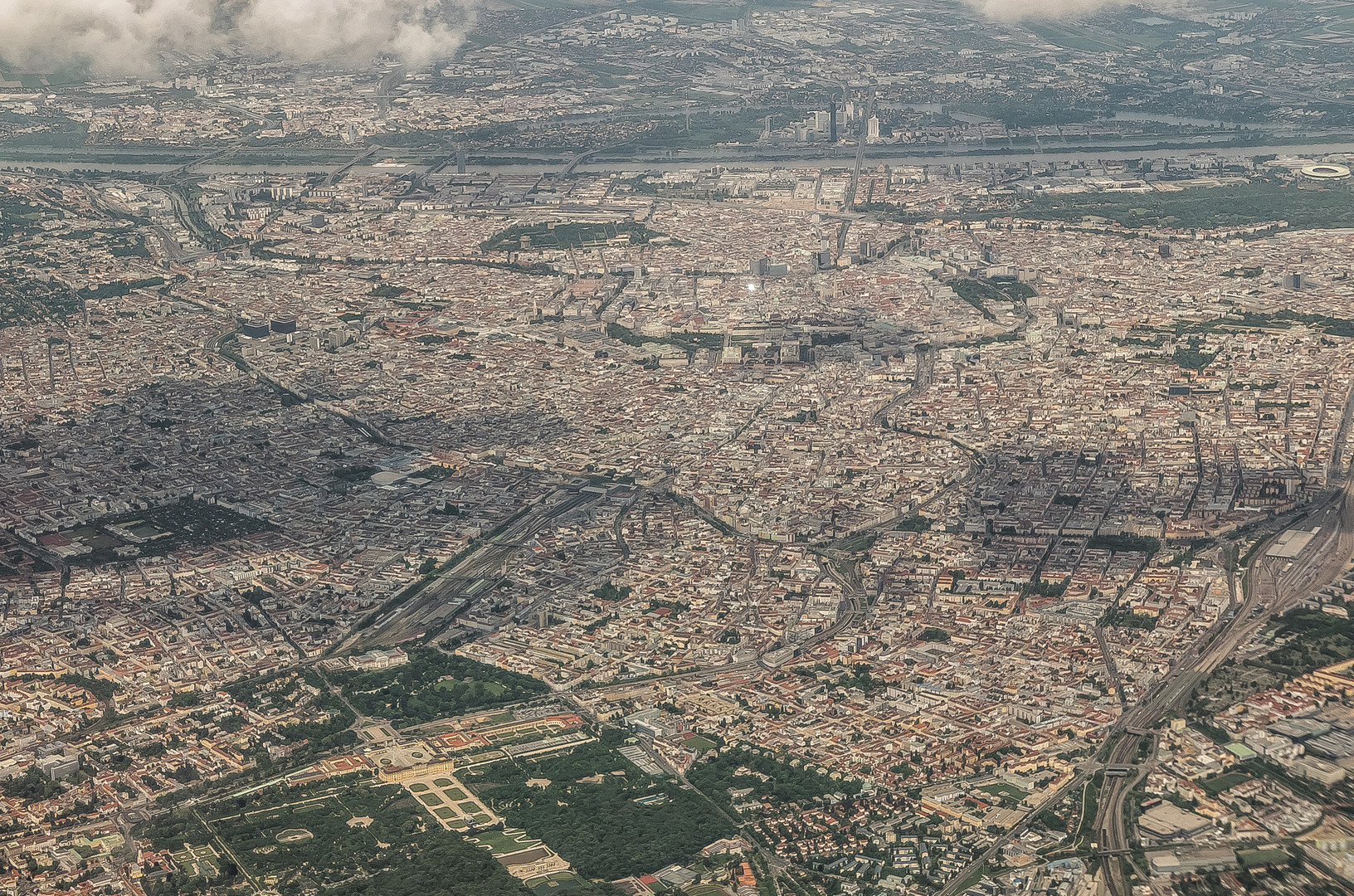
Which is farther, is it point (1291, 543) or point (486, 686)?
point (1291, 543)

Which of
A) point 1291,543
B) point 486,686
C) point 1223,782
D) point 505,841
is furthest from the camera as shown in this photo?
point 1291,543

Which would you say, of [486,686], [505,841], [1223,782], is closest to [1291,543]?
[1223,782]

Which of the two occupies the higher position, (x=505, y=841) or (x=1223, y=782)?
(x=1223, y=782)

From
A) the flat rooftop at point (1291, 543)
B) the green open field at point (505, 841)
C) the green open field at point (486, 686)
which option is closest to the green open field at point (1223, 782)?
the green open field at point (505, 841)

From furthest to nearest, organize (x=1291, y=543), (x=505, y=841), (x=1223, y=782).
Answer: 1. (x=1291, y=543)
2. (x=1223, y=782)
3. (x=505, y=841)

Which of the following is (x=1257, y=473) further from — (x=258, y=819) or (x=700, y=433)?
(x=258, y=819)

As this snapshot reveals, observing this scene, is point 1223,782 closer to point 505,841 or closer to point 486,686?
point 505,841

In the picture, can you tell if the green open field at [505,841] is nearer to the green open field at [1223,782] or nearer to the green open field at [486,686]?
the green open field at [486,686]

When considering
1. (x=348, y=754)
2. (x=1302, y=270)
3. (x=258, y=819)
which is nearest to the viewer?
(x=258, y=819)

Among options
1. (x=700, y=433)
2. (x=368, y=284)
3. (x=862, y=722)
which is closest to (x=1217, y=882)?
(x=862, y=722)

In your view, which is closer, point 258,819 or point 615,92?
point 258,819

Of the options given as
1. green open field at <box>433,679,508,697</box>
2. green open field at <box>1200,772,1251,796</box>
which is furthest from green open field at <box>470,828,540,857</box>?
green open field at <box>1200,772,1251,796</box>
